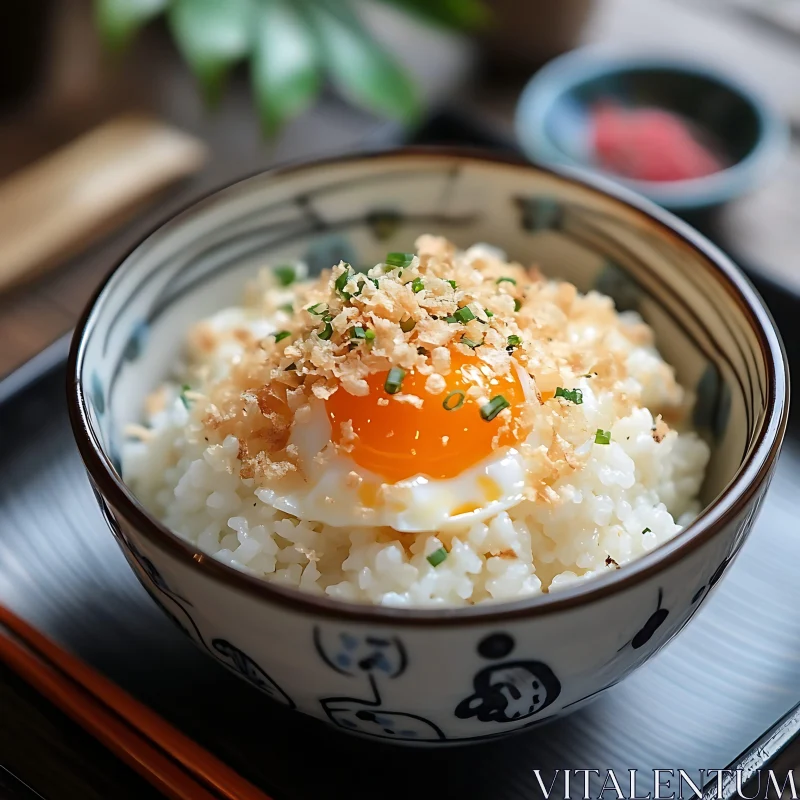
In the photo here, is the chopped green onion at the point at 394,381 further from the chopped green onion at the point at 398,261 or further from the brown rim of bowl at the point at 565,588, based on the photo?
the brown rim of bowl at the point at 565,588

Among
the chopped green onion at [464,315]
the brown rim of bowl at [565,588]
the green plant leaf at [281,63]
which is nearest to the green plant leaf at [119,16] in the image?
the green plant leaf at [281,63]

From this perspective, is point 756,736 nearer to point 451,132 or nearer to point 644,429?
point 644,429

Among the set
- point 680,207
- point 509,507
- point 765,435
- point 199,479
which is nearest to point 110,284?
point 199,479

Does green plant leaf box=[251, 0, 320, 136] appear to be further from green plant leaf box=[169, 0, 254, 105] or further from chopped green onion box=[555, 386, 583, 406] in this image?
chopped green onion box=[555, 386, 583, 406]

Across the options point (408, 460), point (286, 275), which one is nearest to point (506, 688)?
point (408, 460)

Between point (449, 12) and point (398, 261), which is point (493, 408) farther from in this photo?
point (449, 12)

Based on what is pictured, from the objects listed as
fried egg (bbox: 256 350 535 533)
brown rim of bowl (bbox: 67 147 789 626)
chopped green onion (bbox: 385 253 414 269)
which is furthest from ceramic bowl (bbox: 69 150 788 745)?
chopped green onion (bbox: 385 253 414 269)
